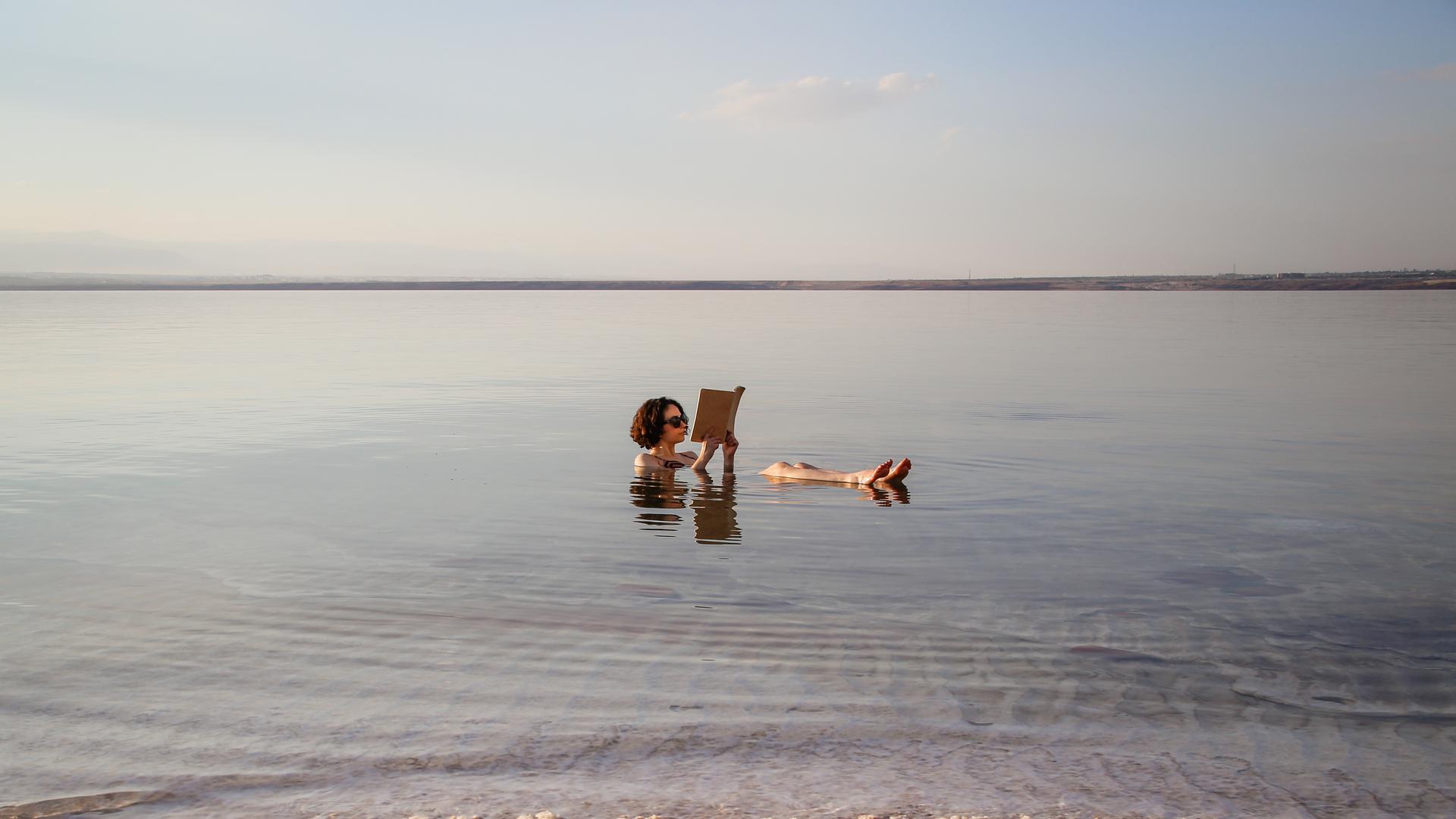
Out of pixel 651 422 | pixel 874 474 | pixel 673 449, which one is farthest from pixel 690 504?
pixel 874 474

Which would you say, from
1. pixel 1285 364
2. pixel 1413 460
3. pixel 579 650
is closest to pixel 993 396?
pixel 1413 460

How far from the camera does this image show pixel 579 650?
20.7 feet

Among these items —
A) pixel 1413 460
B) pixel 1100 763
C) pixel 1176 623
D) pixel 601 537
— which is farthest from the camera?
pixel 1413 460

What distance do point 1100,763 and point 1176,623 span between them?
8.41 feet

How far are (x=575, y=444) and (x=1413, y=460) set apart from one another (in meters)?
11.1

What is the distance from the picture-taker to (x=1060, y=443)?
15203 mm

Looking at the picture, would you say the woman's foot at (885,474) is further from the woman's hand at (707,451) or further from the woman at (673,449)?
the woman's hand at (707,451)

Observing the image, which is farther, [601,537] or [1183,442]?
[1183,442]

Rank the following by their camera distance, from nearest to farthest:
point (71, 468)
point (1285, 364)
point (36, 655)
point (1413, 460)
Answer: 1. point (36, 655)
2. point (71, 468)
3. point (1413, 460)
4. point (1285, 364)

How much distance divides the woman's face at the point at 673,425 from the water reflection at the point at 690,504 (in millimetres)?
440

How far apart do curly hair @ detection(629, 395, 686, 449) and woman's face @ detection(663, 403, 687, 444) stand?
0.03m

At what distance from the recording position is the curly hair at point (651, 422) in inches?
494

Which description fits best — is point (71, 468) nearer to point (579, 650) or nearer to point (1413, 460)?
point (579, 650)

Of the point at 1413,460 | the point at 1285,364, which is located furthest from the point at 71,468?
the point at 1285,364
